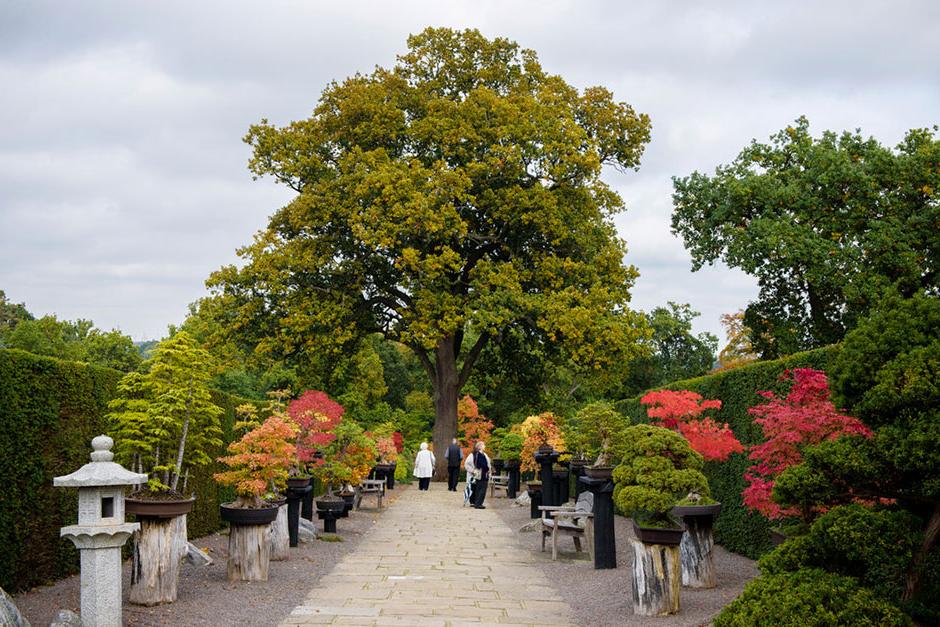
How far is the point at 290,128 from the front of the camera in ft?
83.5

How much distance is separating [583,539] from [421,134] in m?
14.9

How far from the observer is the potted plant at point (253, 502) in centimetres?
903

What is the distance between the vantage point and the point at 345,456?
616 inches

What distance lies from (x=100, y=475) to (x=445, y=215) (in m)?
16.3

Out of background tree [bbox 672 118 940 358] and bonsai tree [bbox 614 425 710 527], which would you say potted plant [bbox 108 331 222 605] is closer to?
bonsai tree [bbox 614 425 710 527]

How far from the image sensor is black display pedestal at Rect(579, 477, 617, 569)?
Result: 404 inches

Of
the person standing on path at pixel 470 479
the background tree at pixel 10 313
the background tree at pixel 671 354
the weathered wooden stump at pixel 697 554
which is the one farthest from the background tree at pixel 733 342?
the background tree at pixel 10 313

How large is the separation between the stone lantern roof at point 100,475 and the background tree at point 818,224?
1863 centimetres

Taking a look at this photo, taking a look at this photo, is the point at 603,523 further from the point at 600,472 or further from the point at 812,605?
the point at 812,605

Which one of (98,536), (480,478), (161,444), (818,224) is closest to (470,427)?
(480,478)

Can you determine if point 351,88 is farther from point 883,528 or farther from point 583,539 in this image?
point 883,528

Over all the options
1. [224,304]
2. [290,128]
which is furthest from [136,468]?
[290,128]

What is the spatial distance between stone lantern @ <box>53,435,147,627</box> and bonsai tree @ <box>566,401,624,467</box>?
6.33 meters

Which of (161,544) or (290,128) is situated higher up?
Answer: (290,128)
